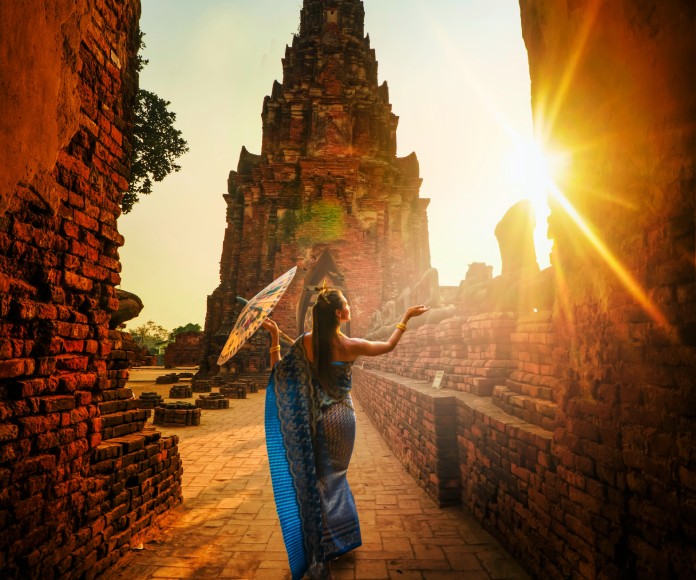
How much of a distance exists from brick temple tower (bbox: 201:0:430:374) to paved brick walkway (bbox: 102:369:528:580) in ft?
34.7

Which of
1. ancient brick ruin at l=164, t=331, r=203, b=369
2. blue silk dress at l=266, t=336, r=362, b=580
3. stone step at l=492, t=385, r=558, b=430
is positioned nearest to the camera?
stone step at l=492, t=385, r=558, b=430

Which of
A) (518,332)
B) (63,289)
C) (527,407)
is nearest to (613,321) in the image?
(527,407)

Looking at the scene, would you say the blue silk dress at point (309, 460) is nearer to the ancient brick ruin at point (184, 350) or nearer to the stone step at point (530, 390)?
the stone step at point (530, 390)

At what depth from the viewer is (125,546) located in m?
2.52

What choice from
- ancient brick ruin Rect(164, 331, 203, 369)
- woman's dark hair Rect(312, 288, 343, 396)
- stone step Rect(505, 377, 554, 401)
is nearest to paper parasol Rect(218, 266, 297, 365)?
woman's dark hair Rect(312, 288, 343, 396)

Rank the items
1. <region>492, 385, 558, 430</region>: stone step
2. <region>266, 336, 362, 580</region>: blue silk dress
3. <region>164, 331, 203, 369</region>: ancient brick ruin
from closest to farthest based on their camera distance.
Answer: <region>492, 385, 558, 430</region>: stone step → <region>266, 336, 362, 580</region>: blue silk dress → <region>164, 331, 203, 369</region>: ancient brick ruin

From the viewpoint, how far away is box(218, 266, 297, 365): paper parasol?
2574 millimetres

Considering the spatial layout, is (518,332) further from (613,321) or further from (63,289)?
(63,289)

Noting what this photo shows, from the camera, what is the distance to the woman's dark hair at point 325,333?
Answer: 8.50 ft

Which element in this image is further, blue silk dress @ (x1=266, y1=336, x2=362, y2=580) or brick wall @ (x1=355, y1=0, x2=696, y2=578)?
blue silk dress @ (x1=266, y1=336, x2=362, y2=580)

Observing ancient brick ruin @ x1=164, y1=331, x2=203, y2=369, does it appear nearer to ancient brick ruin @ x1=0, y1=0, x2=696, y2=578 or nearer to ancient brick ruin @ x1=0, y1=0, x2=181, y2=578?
ancient brick ruin @ x1=0, y1=0, x2=696, y2=578

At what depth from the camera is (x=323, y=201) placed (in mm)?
16391

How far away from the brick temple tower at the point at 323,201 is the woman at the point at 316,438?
12.1 metres

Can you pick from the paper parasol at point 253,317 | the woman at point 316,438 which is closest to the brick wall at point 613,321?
the woman at point 316,438
